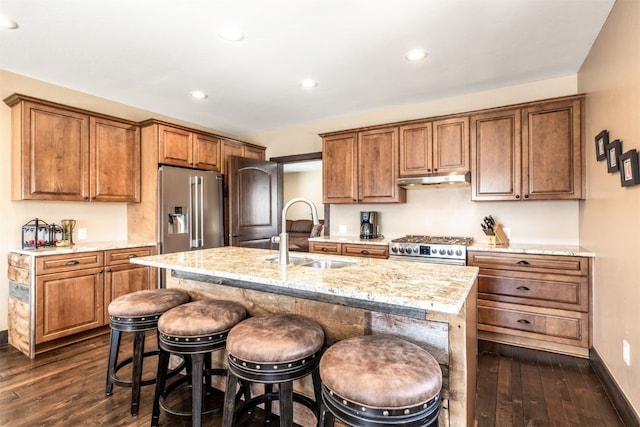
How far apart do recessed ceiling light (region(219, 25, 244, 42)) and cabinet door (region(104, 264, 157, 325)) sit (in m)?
2.50

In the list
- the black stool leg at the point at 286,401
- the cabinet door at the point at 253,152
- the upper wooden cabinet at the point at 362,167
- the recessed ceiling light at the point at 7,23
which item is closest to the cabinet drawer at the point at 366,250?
the upper wooden cabinet at the point at 362,167

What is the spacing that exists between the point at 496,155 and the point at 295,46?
2.19m

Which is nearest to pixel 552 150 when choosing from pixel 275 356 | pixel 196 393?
pixel 275 356

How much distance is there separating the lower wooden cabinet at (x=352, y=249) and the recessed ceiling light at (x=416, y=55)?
187 centimetres

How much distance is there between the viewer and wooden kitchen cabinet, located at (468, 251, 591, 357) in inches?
105

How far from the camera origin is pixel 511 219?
11.1 ft

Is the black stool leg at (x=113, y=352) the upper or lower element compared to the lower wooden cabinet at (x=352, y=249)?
lower

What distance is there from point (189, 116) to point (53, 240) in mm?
2246

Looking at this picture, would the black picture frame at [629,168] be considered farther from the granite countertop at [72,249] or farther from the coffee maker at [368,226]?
the granite countertop at [72,249]

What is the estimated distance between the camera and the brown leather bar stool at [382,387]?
3.43ft

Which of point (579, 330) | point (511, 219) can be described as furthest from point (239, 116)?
point (579, 330)

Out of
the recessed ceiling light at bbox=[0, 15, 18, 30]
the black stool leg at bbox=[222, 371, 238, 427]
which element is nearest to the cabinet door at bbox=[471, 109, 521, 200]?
the black stool leg at bbox=[222, 371, 238, 427]

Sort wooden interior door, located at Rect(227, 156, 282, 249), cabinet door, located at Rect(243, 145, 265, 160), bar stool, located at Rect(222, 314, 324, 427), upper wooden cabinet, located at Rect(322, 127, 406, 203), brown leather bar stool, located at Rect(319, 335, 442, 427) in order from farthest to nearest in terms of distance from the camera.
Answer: cabinet door, located at Rect(243, 145, 265, 160)
wooden interior door, located at Rect(227, 156, 282, 249)
upper wooden cabinet, located at Rect(322, 127, 406, 203)
bar stool, located at Rect(222, 314, 324, 427)
brown leather bar stool, located at Rect(319, 335, 442, 427)

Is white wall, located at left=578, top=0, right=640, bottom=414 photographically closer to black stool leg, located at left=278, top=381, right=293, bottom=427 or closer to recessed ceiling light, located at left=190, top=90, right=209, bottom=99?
black stool leg, located at left=278, top=381, right=293, bottom=427
